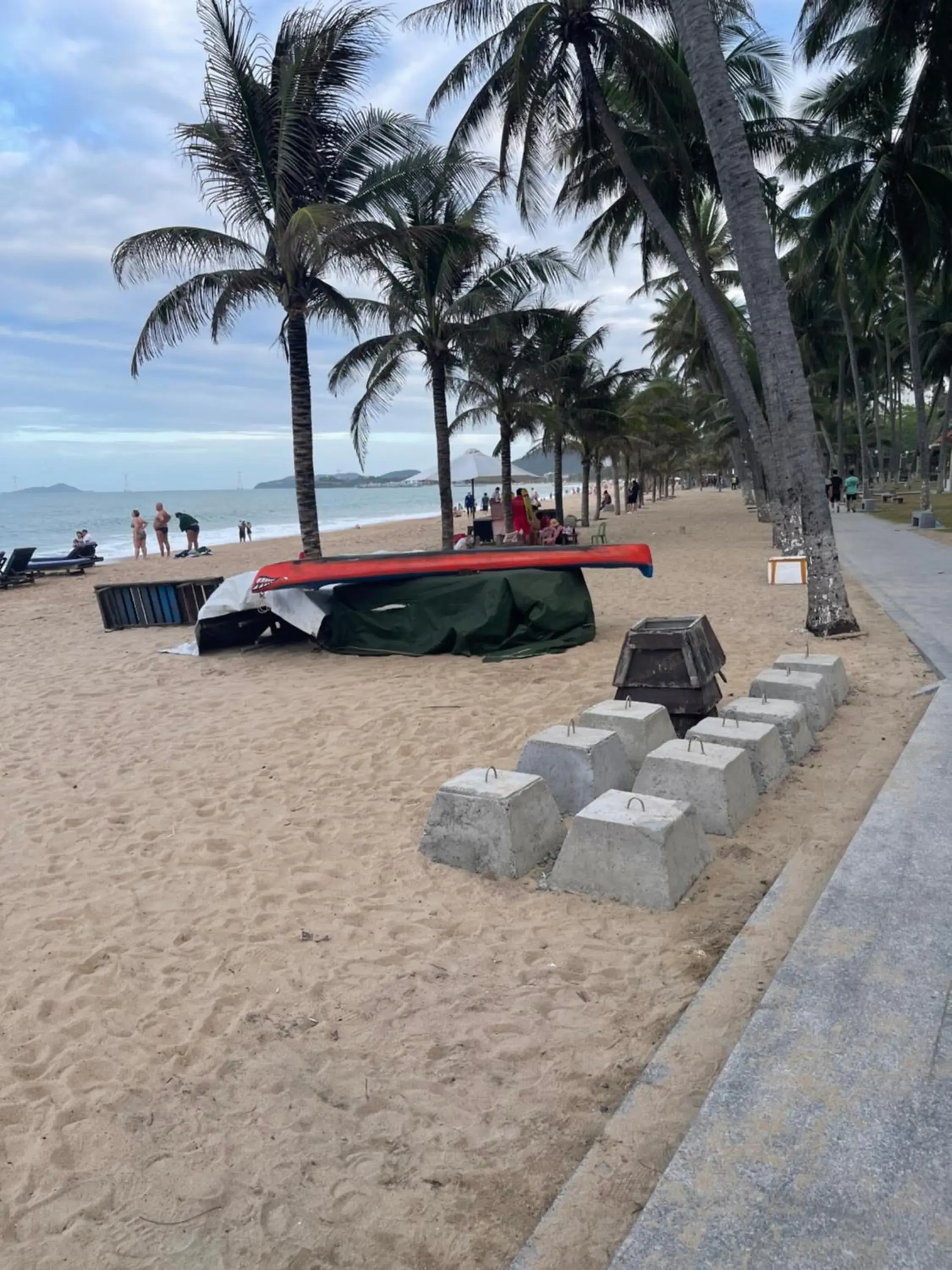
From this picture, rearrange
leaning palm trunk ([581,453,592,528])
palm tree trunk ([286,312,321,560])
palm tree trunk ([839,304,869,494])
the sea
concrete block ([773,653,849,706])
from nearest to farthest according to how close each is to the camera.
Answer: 1. concrete block ([773,653,849,706])
2. palm tree trunk ([286,312,321,560])
3. palm tree trunk ([839,304,869,494])
4. leaning palm trunk ([581,453,592,528])
5. the sea

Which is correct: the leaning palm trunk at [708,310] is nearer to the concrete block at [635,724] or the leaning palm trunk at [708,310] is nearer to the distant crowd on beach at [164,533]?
the concrete block at [635,724]

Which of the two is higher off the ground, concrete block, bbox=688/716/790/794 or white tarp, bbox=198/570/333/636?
white tarp, bbox=198/570/333/636

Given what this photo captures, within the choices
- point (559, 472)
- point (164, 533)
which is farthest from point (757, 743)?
point (559, 472)

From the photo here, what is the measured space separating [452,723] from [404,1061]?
348cm

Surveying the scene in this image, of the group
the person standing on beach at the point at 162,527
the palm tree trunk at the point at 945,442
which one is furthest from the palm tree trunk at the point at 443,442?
the palm tree trunk at the point at 945,442

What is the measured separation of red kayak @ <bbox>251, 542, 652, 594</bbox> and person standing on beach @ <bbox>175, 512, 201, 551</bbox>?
17.1 metres

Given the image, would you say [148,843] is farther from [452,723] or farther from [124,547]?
[124,547]

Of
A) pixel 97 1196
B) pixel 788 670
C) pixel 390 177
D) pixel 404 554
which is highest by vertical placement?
pixel 390 177

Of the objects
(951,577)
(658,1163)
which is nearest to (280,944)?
(658,1163)

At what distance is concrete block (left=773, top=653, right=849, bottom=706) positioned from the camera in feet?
18.2

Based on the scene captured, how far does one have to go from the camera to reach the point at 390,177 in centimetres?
1209

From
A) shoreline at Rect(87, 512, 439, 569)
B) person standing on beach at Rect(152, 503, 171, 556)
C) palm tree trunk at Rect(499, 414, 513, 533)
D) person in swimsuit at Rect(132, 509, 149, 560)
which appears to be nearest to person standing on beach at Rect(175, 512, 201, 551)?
person standing on beach at Rect(152, 503, 171, 556)

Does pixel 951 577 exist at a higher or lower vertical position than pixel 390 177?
lower

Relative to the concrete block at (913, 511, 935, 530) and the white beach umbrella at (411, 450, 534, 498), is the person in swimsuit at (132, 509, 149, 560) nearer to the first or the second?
the white beach umbrella at (411, 450, 534, 498)
